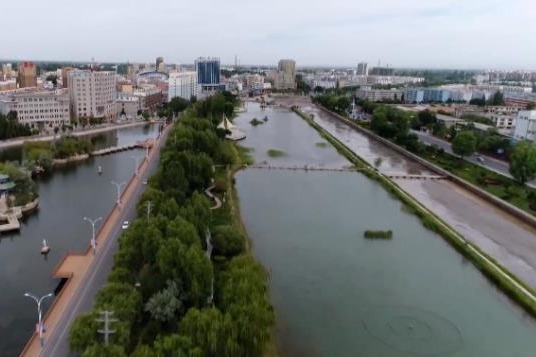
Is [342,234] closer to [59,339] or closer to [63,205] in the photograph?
[59,339]

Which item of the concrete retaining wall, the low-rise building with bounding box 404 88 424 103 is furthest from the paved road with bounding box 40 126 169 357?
the low-rise building with bounding box 404 88 424 103

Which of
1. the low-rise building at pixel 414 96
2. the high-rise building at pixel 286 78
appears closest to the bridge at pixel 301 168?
the low-rise building at pixel 414 96

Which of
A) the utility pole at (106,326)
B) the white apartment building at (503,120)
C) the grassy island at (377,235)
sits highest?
the white apartment building at (503,120)

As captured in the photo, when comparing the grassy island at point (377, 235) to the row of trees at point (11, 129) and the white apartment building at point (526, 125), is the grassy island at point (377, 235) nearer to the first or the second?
the white apartment building at point (526, 125)

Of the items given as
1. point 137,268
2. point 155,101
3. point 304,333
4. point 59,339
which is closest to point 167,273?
point 137,268

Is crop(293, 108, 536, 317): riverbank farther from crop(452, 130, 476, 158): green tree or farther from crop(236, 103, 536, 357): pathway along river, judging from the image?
crop(452, 130, 476, 158): green tree

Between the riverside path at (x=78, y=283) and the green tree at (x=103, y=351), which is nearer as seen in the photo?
the green tree at (x=103, y=351)
